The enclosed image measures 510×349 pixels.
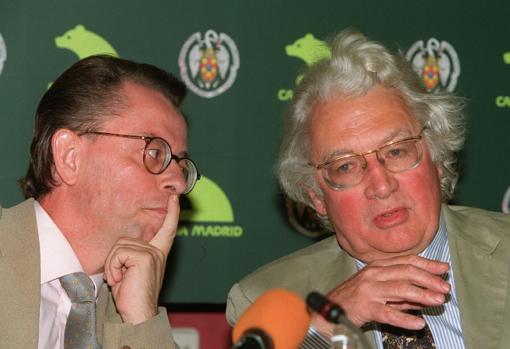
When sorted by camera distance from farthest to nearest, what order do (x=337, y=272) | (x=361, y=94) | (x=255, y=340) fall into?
1. (x=337, y=272)
2. (x=361, y=94)
3. (x=255, y=340)

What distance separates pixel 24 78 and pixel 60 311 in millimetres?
1223

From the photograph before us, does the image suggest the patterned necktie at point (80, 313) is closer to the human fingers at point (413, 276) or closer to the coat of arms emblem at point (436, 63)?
the human fingers at point (413, 276)

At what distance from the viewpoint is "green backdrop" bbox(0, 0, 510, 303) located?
12.6ft

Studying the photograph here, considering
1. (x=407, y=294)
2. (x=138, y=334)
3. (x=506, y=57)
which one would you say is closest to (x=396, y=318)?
(x=407, y=294)

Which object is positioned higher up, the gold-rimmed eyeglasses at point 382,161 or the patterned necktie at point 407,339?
the gold-rimmed eyeglasses at point 382,161

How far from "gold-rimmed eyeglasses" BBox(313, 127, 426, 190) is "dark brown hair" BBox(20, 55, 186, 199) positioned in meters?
0.68

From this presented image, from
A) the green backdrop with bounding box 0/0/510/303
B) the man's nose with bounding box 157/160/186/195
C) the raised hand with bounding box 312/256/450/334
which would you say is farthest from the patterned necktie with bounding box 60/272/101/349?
the green backdrop with bounding box 0/0/510/303

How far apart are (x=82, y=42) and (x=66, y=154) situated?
34.1 inches

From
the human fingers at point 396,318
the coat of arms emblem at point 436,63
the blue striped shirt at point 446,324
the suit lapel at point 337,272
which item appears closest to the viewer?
the human fingers at point 396,318

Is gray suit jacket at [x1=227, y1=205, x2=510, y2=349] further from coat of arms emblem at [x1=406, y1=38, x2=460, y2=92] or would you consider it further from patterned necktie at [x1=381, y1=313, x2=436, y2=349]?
coat of arms emblem at [x1=406, y1=38, x2=460, y2=92]

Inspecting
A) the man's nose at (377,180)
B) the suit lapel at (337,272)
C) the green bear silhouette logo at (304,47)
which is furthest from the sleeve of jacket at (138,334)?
the green bear silhouette logo at (304,47)

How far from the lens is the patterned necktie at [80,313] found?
3.00 meters

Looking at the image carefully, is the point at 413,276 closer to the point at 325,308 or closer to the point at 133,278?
the point at 325,308

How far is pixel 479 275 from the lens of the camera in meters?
3.20
